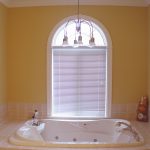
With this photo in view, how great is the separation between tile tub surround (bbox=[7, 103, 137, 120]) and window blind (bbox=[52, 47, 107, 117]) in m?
0.19

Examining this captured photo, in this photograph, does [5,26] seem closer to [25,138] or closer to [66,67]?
[66,67]

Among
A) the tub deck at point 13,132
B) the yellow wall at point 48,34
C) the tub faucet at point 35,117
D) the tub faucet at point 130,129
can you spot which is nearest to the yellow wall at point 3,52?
the yellow wall at point 48,34

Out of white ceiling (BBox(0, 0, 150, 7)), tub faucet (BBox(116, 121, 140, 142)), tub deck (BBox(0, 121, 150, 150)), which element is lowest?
tub deck (BBox(0, 121, 150, 150))

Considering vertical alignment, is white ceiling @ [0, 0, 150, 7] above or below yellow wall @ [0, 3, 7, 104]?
above

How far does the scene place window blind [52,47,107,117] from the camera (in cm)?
366

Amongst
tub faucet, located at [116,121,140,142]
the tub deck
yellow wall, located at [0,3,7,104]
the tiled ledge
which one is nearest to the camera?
the tub deck

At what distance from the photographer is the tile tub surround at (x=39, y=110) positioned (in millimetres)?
3592

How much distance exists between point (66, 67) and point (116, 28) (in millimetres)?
1027

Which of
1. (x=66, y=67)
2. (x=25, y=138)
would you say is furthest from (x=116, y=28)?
(x=25, y=138)

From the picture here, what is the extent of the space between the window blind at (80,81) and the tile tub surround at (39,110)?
0.62 feet

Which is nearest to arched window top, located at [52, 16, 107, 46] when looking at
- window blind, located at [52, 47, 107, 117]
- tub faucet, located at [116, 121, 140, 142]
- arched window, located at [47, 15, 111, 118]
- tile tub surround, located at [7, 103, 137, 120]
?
arched window, located at [47, 15, 111, 118]

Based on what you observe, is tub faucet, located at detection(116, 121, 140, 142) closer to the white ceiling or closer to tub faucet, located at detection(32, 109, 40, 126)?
tub faucet, located at detection(32, 109, 40, 126)

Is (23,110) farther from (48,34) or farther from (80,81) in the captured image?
(48,34)

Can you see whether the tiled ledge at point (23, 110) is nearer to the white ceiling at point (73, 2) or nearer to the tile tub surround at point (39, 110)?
the tile tub surround at point (39, 110)
